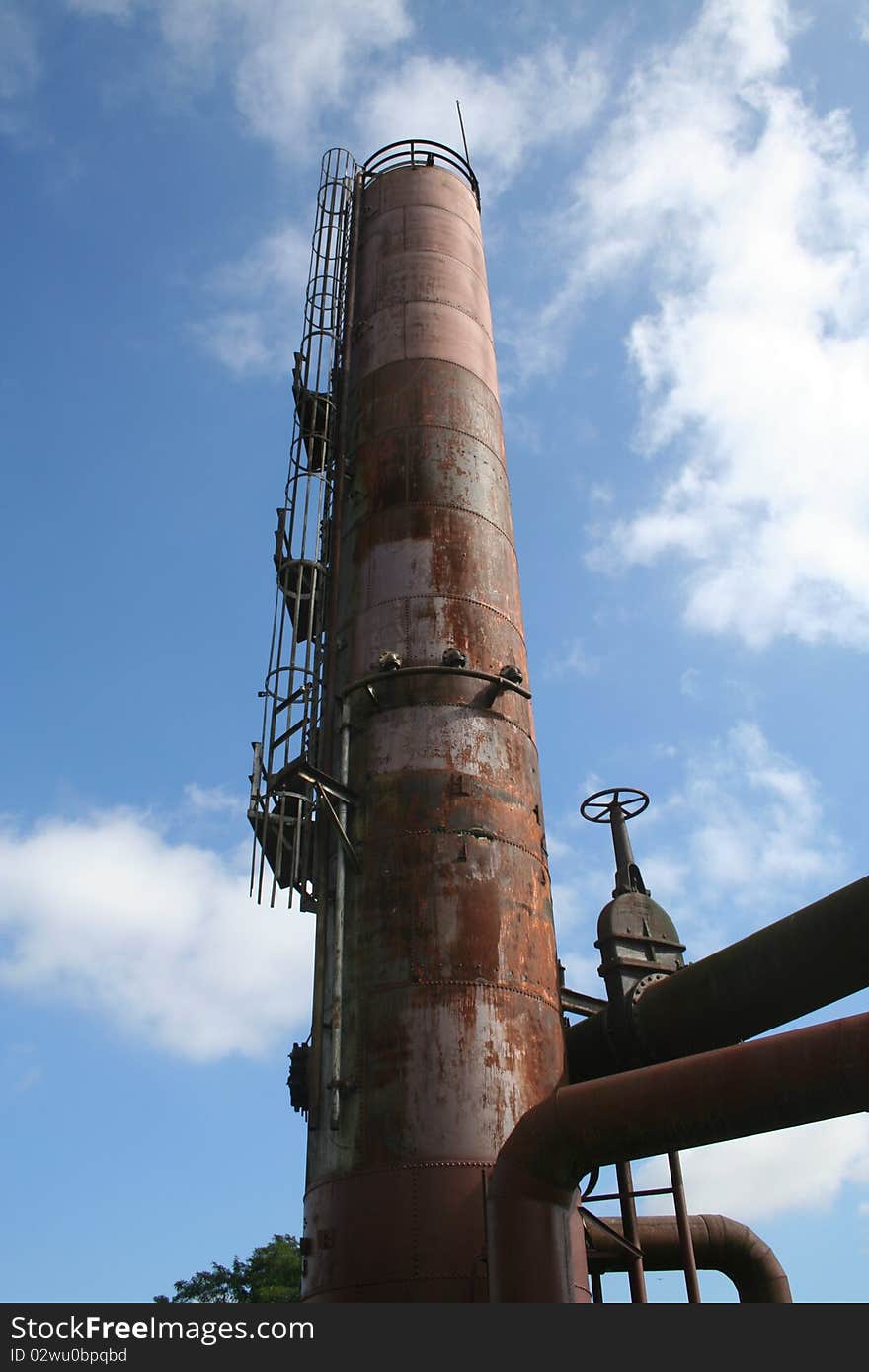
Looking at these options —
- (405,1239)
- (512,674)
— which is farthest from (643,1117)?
(512,674)

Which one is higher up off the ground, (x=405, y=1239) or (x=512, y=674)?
(x=512, y=674)

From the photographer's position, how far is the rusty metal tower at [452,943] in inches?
415

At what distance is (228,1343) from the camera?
26.1ft

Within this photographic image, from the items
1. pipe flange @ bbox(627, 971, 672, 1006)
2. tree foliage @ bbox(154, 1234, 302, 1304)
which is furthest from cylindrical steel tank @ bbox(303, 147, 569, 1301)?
tree foliage @ bbox(154, 1234, 302, 1304)

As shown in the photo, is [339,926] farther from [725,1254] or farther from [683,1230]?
[725,1254]

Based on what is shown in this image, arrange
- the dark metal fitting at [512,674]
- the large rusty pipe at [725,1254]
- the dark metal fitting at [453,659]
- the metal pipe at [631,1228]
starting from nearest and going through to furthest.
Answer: the metal pipe at [631,1228] → the dark metal fitting at [453,659] → the dark metal fitting at [512,674] → the large rusty pipe at [725,1254]

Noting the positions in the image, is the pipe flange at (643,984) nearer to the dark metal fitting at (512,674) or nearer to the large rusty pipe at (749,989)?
the large rusty pipe at (749,989)

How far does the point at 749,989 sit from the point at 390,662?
6.18m

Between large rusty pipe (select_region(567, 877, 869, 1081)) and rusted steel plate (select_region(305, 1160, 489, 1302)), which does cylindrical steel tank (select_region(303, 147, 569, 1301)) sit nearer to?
rusted steel plate (select_region(305, 1160, 489, 1302))

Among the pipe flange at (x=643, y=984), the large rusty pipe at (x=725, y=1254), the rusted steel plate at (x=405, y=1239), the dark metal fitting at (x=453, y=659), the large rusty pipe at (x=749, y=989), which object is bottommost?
the rusted steel plate at (x=405, y=1239)

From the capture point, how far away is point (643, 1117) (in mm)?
10156

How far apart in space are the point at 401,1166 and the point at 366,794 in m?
4.60

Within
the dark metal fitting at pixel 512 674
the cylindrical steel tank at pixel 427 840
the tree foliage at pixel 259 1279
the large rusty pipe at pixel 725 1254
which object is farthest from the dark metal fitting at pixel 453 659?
the tree foliage at pixel 259 1279

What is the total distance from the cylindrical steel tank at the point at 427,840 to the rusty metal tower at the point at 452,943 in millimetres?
33
